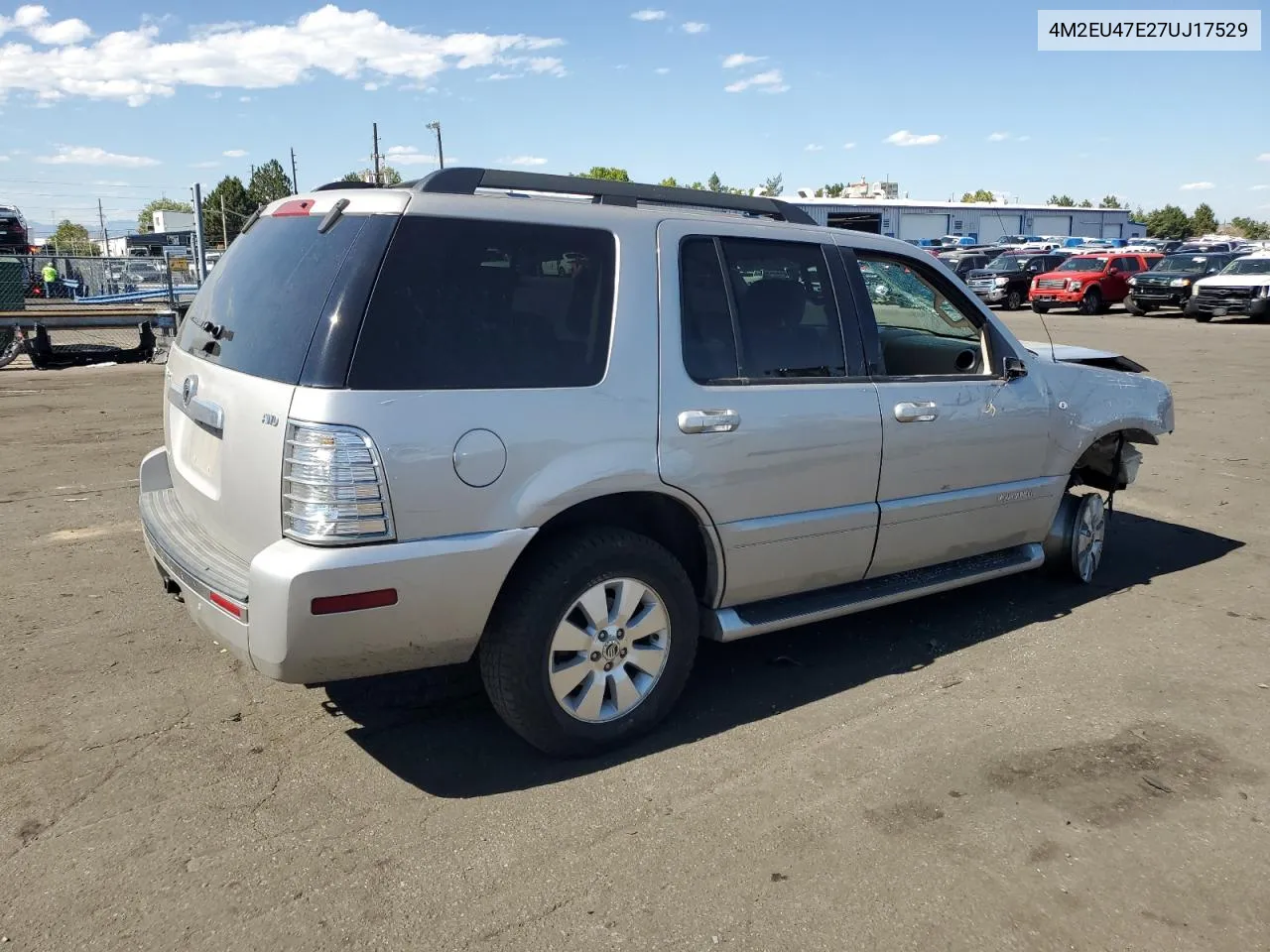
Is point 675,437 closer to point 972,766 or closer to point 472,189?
point 472,189

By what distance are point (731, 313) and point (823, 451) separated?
0.66 meters

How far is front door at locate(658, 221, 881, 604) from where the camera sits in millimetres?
3613

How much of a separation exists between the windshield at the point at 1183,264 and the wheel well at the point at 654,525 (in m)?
29.3

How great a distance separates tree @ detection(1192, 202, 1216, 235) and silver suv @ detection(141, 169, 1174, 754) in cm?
12126

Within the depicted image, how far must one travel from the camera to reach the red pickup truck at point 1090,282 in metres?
29.2

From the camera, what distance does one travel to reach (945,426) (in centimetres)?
437

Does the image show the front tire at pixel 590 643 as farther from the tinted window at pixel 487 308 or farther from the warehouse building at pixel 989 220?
the warehouse building at pixel 989 220

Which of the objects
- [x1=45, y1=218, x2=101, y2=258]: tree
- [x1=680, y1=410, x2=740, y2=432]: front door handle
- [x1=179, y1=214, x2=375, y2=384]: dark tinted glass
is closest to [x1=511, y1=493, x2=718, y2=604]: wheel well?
[x1=680, y1=410, x2=740, y2=432]: front door handle

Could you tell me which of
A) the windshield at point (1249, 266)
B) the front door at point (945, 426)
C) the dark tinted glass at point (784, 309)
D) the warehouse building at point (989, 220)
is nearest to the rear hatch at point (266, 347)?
the dark tinted glass at point (784, 309)

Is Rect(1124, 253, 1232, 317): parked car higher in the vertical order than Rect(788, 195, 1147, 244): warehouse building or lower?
lower

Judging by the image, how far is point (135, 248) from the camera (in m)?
51.1

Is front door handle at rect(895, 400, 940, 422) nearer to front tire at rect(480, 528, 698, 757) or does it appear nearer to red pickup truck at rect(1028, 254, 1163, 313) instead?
front tire at rect(480, 528, 698, 757)

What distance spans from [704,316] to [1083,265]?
98.5 ft

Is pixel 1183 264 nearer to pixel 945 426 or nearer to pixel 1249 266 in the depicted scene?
pixel 1249 266
